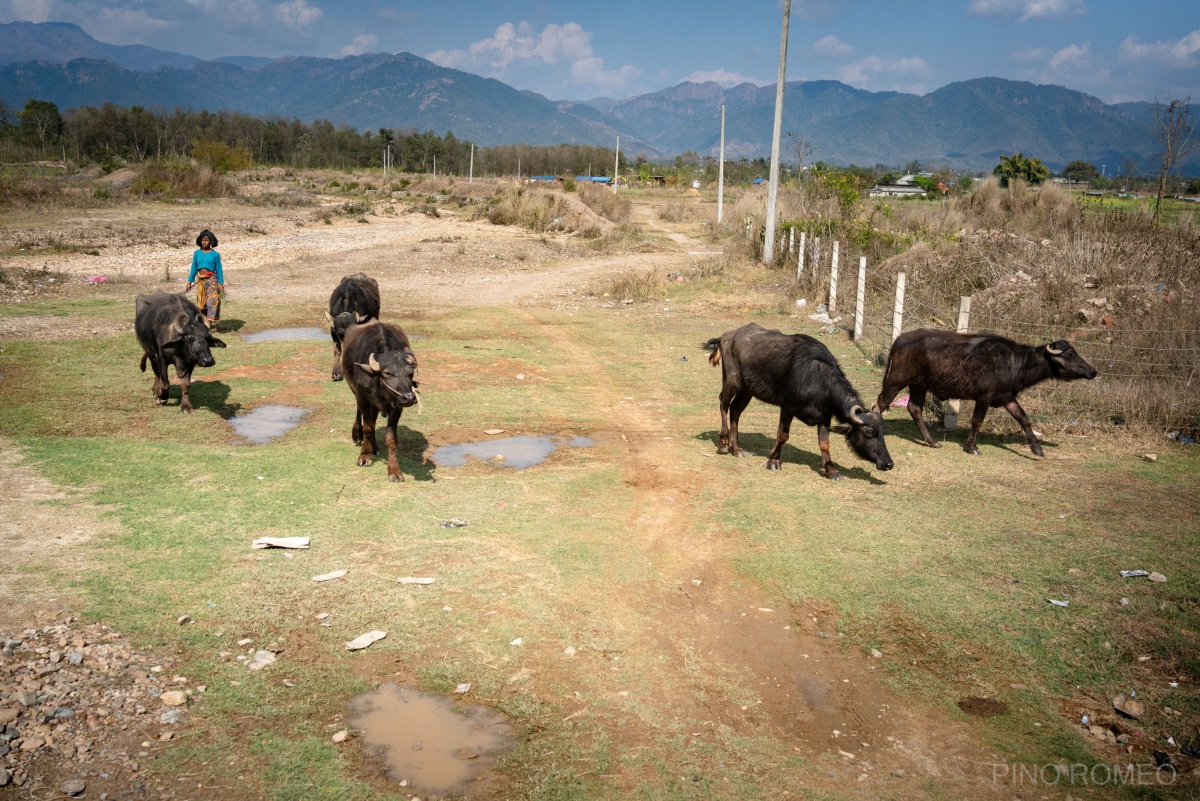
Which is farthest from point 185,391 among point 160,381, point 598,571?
point 598,571

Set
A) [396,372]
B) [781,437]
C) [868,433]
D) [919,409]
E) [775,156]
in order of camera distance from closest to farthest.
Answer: [396,372] < [868,433] < [781,437] < [919,409] < [775,156]

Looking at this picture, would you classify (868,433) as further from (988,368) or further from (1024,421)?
(1024,421)

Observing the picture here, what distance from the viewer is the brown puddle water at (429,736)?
4207 mm

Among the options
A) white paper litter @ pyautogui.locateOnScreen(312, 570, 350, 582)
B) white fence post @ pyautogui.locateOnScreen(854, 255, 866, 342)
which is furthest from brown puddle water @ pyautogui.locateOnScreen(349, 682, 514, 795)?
white fence post @ pyautogui.locateOnScreen(854, 255, 866, 342)

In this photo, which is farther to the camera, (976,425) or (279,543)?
(976,425)

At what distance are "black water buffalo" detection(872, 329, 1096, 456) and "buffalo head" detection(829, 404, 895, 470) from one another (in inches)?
72.1

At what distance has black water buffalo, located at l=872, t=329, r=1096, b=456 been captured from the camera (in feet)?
31.8

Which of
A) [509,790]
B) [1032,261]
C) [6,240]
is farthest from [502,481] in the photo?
[6,240]

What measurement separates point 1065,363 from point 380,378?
7.87 metres

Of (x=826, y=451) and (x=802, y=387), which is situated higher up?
(x=802, y=387)

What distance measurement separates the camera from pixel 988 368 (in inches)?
382

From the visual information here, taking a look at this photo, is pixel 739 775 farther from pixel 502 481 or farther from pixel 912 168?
pixel 912 168

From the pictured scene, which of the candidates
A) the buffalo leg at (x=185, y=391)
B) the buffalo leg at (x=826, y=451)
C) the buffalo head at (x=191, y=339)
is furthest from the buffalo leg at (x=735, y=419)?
the buffalo leg at (x=185, y=391)

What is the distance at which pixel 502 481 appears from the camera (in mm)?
8359
